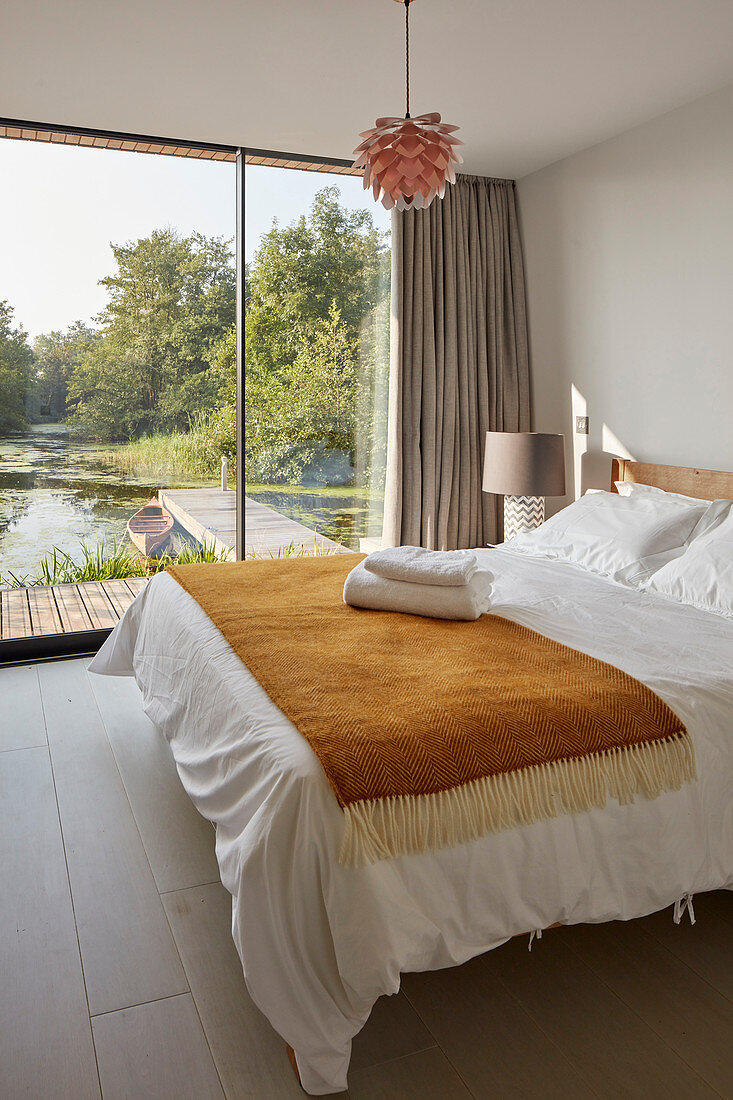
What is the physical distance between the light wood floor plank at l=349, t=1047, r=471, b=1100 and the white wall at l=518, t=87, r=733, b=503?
2679 mm

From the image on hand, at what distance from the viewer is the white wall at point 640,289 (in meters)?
3.48

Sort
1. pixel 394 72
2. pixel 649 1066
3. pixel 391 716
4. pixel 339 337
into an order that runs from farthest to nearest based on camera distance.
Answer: pixel 339 337, pixel 394 72, pixel 391 716, pixel 649 1066

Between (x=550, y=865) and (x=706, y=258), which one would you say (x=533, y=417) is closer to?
(x=706, y=258)

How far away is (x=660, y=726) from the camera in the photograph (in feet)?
5.96

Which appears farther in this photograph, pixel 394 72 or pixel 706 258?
pixel 706 258

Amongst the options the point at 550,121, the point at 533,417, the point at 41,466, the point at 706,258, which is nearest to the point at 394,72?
the point at 550,121

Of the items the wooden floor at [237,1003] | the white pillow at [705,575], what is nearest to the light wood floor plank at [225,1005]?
the wooden floor at [237,1003]

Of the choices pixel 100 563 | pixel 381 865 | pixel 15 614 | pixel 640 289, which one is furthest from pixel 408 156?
pixel 15 614

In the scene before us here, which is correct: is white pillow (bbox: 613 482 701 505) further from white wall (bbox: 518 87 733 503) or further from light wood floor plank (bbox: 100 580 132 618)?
light wood floor plank (bbox: 100 580 132 618)

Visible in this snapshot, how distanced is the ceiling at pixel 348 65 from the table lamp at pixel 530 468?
4.72ft

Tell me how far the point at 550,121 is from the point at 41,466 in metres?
2.92

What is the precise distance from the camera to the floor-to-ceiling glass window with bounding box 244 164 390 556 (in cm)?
442

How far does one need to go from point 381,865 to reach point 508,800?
29 cm

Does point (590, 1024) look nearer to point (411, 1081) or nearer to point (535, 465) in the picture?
point (411, 1081)
